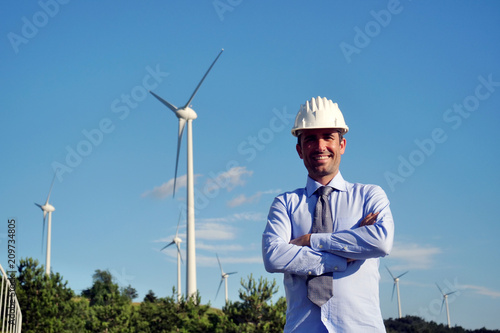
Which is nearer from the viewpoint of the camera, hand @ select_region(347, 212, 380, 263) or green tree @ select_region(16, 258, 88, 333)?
hand @ select_region(347, 212, 380, 263)

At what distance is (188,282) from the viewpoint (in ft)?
174

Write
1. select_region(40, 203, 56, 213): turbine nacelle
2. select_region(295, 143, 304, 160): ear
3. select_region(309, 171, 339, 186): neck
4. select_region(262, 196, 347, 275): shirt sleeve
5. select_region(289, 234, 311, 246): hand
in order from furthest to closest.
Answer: select_region(40, 203, 56, 213): turbine nacelle → select_region(295, 143, 304, 160): ear → select_region(309, 171, 339, 186): neck → select_region(289, 234, 311, 246): hand → select_region(262, 196, 347, 275): shirt sleeve

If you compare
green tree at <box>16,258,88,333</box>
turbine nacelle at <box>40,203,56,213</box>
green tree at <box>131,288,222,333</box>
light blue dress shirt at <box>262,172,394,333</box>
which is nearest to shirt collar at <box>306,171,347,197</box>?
light blue dress shirt at <box>262,172,394,333</box>

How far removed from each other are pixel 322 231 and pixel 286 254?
355 mm

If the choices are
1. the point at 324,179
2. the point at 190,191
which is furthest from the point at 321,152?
the point at 190,191

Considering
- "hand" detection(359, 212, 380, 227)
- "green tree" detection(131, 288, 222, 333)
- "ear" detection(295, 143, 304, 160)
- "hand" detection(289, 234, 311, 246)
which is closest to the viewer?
"hand" detection(289, 234, 311, 246)

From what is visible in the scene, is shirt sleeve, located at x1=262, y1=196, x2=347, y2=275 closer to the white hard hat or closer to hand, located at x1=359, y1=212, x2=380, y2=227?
hand, located at x1=359, y1=212, x2=380, y2=227

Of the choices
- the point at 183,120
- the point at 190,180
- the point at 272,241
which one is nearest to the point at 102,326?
the point at 190,180

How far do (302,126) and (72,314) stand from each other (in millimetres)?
39707

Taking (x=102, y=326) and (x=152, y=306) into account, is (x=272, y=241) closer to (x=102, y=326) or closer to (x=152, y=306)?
(x=102, y=326)

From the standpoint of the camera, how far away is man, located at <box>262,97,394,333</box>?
175 inches

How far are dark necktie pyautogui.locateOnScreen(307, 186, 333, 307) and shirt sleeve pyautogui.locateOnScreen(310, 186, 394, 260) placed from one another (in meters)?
0.13

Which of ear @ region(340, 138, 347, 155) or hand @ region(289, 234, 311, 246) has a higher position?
ear @ region(340, 138, 347, 155)

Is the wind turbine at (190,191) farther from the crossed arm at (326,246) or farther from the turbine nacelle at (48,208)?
the crossed arm at (326,246)
